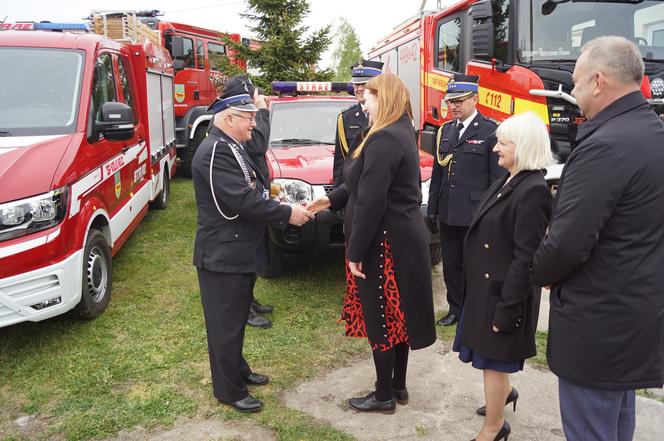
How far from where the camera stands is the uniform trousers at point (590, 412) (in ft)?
6.52

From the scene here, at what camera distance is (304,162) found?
4855 mm

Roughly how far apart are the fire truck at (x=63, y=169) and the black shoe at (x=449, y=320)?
8.74 feet

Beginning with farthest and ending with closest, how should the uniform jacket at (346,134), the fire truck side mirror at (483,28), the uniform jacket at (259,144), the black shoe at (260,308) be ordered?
the fire truck side mirror at (483,28), the black shoe at (260,308), the uniform jacket at (346,134), the uniform jacket at (259,144)

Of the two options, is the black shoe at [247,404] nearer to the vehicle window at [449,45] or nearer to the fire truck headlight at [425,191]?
the fire truck headlight at [425,191]

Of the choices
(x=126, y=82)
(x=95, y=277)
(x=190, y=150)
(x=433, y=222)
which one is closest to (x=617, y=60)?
(x=433, y=222)

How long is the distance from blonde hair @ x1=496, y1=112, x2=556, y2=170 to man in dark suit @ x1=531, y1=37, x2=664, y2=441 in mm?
398

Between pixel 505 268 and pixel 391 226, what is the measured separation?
0.62m

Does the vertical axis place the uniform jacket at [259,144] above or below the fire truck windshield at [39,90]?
below

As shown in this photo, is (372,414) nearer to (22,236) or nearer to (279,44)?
(22,236)

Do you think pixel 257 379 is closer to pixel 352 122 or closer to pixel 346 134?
pixel 346 134

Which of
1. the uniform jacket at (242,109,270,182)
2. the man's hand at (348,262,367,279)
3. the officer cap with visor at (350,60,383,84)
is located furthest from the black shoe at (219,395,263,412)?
the officer cap with visor at (350,60,383,84)

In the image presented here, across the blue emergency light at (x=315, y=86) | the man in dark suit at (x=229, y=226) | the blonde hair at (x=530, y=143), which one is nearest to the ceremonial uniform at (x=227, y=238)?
the man in dark suit at (x=229, y=226)

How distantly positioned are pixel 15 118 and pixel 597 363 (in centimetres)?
416

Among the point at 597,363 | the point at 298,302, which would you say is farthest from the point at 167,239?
the point at 597,363
